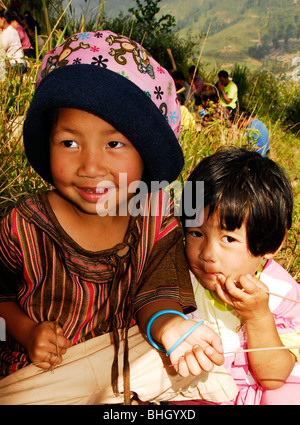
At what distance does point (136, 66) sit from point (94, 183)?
1.18 ft

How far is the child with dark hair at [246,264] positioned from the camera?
132 cm

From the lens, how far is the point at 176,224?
1.45m

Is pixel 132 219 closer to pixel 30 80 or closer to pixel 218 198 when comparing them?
pixel 218 198

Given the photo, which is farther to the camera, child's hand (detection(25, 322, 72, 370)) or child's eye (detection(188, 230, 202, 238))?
child's eye (detection(188, 230, 202, 238))

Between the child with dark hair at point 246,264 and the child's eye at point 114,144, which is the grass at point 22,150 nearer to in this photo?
the child with dark hair at point 246,264

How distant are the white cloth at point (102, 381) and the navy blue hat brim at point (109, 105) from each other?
0.65m

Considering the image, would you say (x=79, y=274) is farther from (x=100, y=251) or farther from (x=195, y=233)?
(x=195, y=233)

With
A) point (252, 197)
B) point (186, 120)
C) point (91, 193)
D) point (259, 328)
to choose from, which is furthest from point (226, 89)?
point (91, 193)

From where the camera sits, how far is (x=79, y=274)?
1257mm

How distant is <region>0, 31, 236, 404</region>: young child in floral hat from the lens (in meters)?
1.04

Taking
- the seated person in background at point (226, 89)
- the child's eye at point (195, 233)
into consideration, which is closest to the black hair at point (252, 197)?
the child's eye at point (195, 233)

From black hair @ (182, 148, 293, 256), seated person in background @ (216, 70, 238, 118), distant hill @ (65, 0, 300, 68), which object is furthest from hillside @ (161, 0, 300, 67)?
black hair @ (182, 148, 293, 256)

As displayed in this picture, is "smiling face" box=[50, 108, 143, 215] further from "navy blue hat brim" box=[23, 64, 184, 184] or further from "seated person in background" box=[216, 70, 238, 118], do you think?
"seated person in background" box=[216, 70, 238, 118]
